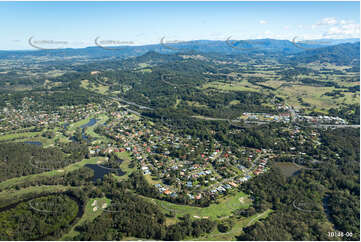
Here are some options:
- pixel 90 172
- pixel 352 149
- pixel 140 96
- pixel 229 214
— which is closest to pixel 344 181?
pixel 352 149

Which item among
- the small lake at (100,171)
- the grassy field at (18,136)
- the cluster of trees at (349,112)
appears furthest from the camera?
the cluster of trees at (349,112)

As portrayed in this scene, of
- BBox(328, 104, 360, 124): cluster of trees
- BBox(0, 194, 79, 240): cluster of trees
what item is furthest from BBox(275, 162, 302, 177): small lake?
BBox(0, 194, 79, 240): cluster of trees

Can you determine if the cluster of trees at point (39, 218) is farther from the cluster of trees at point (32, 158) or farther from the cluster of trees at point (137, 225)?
the cluster of trees at point (32, 158)

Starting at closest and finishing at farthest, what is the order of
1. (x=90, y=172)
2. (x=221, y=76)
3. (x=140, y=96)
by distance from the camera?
(x=90, y=172) < (x=140, y=96) < (x=221, y=76)

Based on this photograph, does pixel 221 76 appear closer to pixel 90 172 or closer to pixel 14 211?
pixel 90 172

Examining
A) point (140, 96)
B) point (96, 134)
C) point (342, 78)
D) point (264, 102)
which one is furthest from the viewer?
point (342, 78)

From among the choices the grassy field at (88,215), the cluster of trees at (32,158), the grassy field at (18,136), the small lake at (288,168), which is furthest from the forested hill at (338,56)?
the grassy field at (88,215)

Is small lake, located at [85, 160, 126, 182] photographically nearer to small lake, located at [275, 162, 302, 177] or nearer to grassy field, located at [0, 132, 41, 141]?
grassy field, located at [0, 132, 41, 141]
